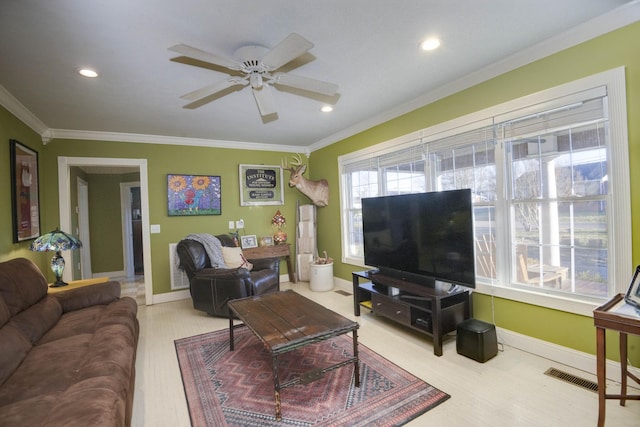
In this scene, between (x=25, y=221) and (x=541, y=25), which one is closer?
(x=541, y=25)

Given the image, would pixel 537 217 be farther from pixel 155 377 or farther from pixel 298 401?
pixel 155 377

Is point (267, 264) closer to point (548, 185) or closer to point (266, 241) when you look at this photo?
point (266, 241)

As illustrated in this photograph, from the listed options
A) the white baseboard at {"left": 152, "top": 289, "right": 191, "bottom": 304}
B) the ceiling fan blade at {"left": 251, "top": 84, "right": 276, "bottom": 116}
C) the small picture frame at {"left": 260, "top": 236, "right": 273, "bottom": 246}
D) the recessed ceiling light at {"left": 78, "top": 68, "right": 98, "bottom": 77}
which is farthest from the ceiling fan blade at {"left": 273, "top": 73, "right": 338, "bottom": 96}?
the white baseboard at {"left": 152, "top": 289, "right": 191, "bottom": 304}

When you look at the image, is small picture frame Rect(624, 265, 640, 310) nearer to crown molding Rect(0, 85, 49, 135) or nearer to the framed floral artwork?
the framed floral artwork

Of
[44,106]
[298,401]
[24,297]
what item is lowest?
[298,401]

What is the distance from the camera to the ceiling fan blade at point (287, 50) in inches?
67.1

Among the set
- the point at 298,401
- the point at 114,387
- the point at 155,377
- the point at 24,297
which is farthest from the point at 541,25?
the point at 24,297

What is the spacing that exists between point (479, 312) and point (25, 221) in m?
4.73

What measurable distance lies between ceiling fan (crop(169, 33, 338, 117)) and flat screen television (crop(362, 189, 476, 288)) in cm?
140

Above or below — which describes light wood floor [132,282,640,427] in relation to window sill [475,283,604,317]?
below

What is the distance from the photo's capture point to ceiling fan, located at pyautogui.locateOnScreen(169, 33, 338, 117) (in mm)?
1790

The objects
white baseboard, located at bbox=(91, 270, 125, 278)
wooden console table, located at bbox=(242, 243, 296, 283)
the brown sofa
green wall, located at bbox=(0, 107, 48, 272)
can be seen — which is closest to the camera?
the brown sofa

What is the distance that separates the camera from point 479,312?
9.41 feet

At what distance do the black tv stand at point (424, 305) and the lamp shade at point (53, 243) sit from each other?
313cm
